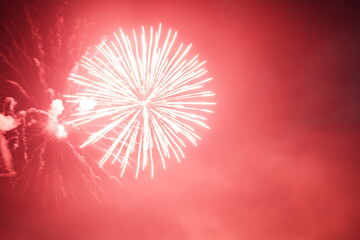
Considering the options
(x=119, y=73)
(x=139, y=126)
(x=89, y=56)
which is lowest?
(x=139, y=126)

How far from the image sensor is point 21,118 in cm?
1451

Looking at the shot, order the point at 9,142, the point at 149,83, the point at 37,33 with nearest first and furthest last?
the point at 149,83 → the point at 37,33 → the point at 9,142

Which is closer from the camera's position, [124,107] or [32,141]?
[124,107]

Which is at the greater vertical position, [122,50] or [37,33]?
[37,33]

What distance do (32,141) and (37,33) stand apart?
4.08 metres

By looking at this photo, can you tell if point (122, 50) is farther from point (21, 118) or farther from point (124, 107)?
point (21, 118)

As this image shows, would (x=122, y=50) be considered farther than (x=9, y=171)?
No

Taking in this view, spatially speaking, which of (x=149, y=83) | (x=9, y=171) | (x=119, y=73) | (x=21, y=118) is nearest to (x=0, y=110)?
(x=21, y=118)

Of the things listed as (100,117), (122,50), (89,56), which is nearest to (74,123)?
(100,117)

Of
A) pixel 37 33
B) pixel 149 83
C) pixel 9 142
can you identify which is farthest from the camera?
pixel 9 142

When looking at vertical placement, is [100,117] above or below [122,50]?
below

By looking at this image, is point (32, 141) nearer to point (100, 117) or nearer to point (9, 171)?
point (9, 171)

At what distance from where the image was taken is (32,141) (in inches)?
584

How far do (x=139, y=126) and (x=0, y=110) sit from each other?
5410 millimetres
